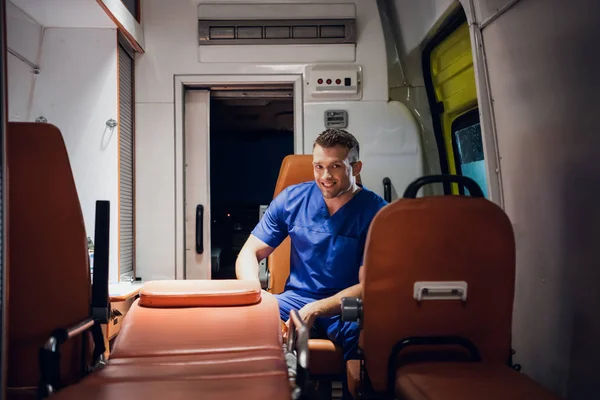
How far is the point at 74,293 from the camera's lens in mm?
1646

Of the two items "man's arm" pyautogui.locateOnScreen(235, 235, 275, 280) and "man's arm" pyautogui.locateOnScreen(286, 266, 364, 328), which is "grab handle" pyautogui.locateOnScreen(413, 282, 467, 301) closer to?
"man's arm" pyautogui.locateOnScreen(286, 266, 364, 328)

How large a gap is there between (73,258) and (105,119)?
2.13 m

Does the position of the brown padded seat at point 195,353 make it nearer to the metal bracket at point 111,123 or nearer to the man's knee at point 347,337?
the man's knee at point 347,337

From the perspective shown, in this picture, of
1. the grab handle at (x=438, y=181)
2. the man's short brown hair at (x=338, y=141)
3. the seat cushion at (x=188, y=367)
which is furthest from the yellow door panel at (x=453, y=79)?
the seat cushion at (x=188, y=367)

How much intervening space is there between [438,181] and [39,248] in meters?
1.42

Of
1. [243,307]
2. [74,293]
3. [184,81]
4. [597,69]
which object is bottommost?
[243,307]

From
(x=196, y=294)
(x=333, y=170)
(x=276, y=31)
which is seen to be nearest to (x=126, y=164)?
(x=276, y=31)

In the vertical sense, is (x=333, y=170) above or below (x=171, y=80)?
below

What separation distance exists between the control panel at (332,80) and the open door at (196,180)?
0.97m

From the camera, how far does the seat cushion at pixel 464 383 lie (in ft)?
4.54

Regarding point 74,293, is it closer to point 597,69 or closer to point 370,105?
point 597,69

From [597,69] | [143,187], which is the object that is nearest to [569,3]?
[597,69]

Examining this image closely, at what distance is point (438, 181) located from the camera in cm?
176

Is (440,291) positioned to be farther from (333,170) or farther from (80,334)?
(80,334)
